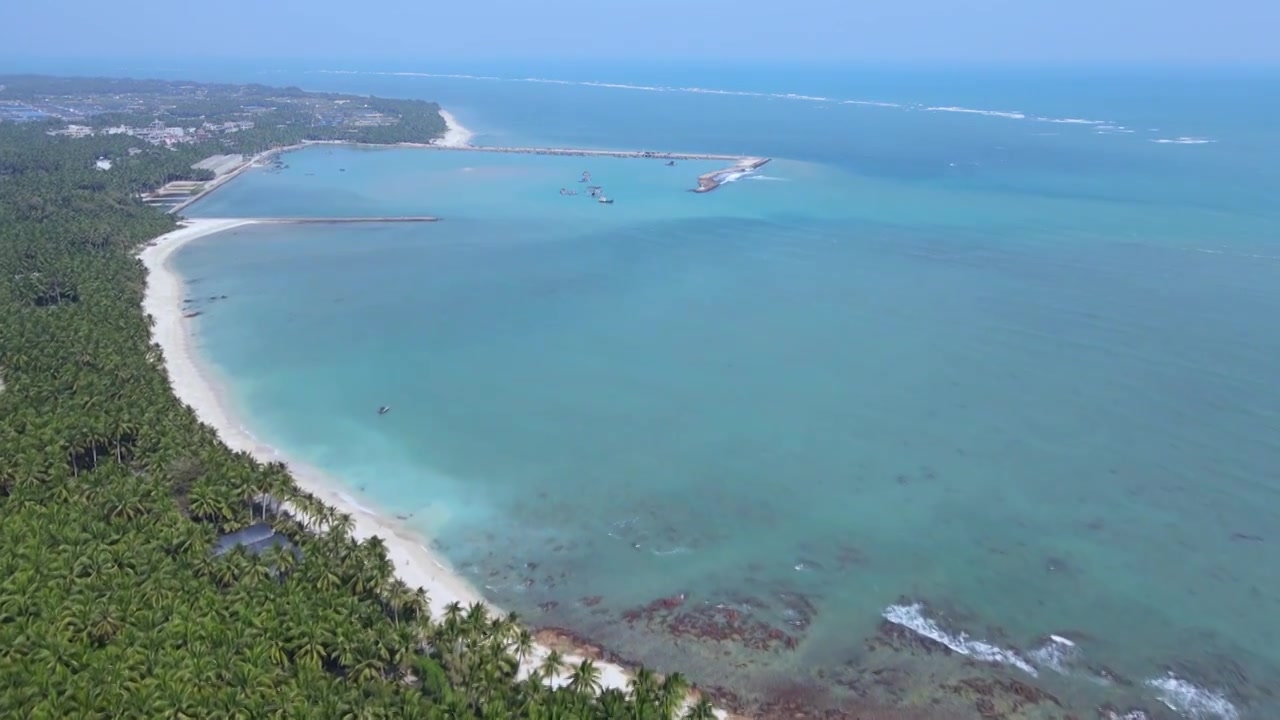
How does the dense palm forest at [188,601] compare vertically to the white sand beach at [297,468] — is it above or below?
above

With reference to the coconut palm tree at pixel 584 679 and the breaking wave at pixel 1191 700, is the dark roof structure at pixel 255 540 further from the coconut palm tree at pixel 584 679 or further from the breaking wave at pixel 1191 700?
the breaking wave at pixel 1191 700

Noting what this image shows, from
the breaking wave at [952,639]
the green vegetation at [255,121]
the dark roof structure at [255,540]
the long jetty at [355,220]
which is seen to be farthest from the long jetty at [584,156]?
the breaking wave at [952,639]

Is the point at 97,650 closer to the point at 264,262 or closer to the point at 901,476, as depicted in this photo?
the point at 901,476

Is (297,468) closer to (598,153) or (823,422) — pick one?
(823,422)

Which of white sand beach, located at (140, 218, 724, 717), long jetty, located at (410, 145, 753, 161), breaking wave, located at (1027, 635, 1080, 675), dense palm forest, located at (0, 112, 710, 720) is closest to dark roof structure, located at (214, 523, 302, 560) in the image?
dense palm forest, located at (0, 112, 710, 720)

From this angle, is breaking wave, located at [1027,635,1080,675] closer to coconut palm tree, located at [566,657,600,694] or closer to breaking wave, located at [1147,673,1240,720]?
breaking wave, located at [1147,673,1240,720]

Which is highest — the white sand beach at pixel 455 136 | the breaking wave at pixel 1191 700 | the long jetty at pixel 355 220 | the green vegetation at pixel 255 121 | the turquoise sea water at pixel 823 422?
the green vegetation at pixel 255 121
